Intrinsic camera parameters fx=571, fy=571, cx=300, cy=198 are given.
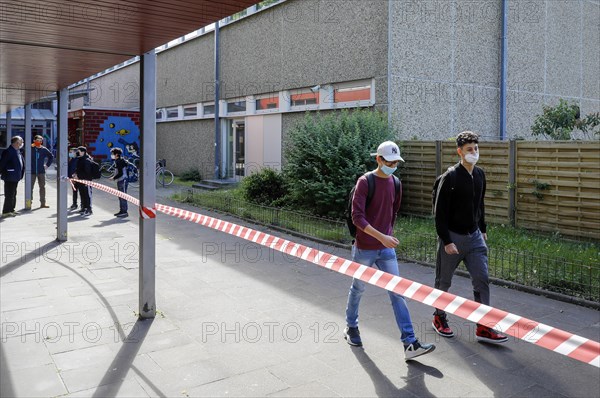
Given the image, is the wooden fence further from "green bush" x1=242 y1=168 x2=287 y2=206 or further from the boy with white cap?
the boy with white cap

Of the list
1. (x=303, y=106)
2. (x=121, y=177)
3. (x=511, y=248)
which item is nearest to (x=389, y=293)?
(x=511, y=248)

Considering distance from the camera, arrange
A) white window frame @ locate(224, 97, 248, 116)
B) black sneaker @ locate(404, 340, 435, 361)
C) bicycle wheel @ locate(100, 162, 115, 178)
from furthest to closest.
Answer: bicycle wheel @ locate(100, 162, 115, 178) → white window frame @ locate(224, 97, 248, 116) → black sneaker @ locate(404, 340, 435, 361)

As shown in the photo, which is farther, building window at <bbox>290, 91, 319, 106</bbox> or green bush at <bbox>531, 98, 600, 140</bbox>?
building window at <bbox>290, 91, 319, 106</bbox>

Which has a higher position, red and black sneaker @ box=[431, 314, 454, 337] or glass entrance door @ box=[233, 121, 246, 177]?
glass entrance door @ box=[233, 121, 246, 177]

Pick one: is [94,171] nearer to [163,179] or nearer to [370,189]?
[163,179]

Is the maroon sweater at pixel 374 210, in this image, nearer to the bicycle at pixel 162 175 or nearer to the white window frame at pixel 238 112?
the white window frame at pixel 238 112

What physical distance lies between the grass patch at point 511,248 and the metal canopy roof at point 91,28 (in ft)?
16.1

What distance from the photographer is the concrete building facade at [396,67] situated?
13961 mm

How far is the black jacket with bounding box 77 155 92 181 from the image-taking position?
13296 millimetres

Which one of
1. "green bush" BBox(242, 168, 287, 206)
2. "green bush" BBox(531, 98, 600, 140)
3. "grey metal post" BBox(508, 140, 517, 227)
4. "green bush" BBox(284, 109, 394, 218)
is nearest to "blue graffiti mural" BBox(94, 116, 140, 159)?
"green bush" BBox(242, 168, 287, 206)

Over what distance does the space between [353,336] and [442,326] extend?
35.7 inches

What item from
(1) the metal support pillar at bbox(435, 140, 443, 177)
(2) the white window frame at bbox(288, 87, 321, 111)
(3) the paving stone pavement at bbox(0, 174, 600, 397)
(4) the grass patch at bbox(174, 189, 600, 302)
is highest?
(2) the white window frame at bbox(288, 87, 321, 111)

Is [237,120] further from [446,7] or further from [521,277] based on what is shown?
[521,277]

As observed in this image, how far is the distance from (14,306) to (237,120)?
15321 mm
